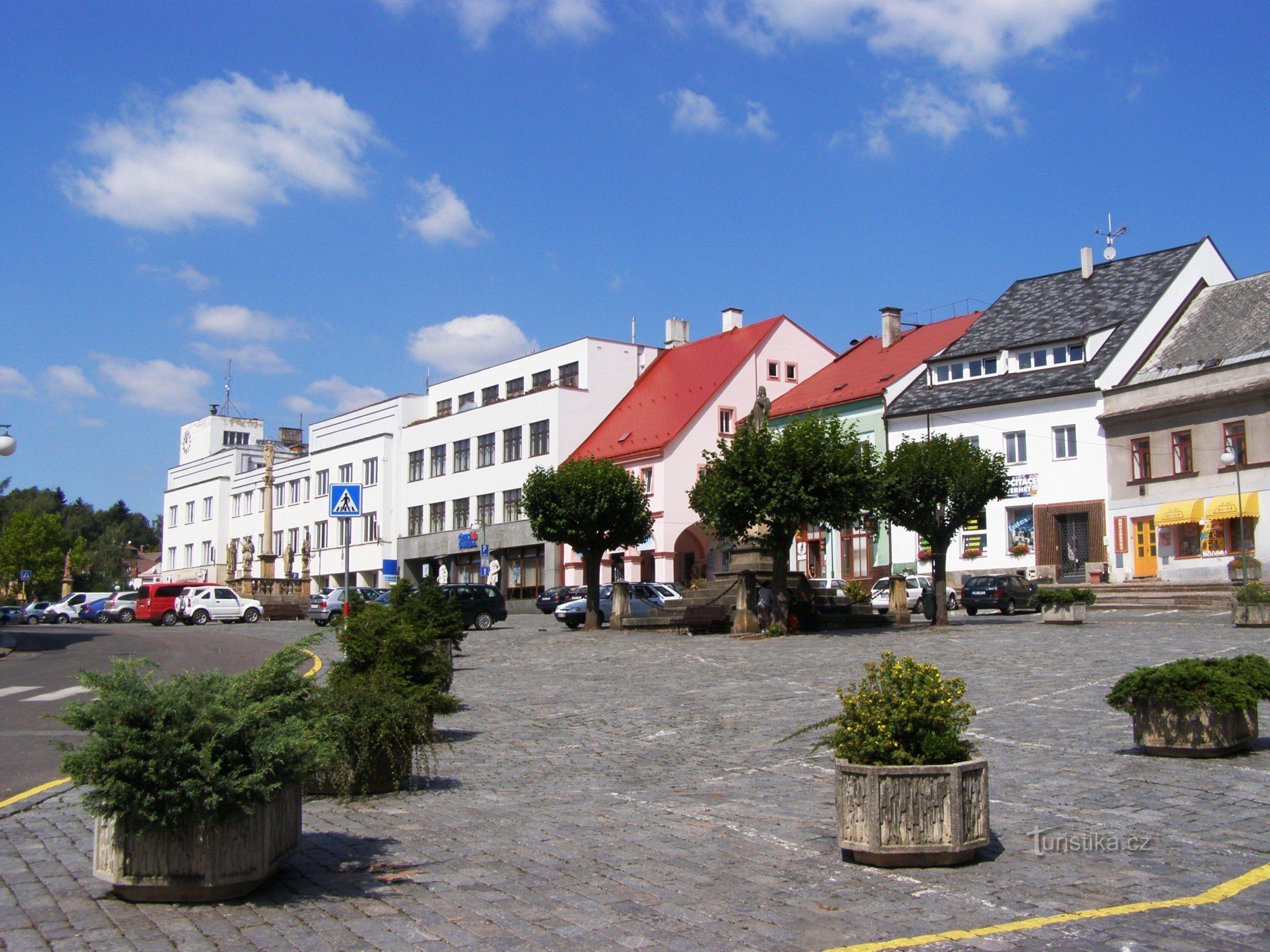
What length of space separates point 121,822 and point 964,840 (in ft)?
15.3

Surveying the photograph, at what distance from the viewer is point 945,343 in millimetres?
52438

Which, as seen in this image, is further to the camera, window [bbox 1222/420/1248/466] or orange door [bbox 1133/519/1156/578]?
orange door [bbox 1133/519/1156/578]

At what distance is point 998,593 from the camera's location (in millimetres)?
38656

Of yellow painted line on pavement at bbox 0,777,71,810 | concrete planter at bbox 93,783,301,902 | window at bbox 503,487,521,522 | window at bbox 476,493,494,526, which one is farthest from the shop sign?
concrete planter at bbox 93,783,301,902

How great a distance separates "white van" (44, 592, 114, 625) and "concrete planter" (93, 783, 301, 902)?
5846 cm

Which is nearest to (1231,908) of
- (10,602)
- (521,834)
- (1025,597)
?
(521,834)

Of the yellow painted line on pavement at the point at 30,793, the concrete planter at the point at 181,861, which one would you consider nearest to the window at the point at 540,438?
the yellow painted line on pavement at the point at 30,793

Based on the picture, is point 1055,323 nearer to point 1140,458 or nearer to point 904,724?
point 1140,458

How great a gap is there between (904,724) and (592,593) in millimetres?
29471

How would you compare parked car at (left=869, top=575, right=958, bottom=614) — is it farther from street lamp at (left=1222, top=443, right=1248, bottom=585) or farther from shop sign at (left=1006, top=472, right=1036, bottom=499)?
street lamp at (left=1222, top=443, right=1248, bottom=585)

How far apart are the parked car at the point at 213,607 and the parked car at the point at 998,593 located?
30.1 metres

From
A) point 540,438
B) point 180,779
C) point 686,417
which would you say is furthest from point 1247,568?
point 180,779

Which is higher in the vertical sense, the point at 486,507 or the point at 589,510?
the point at 486,507

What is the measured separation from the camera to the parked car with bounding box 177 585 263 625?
5134 centimetres
